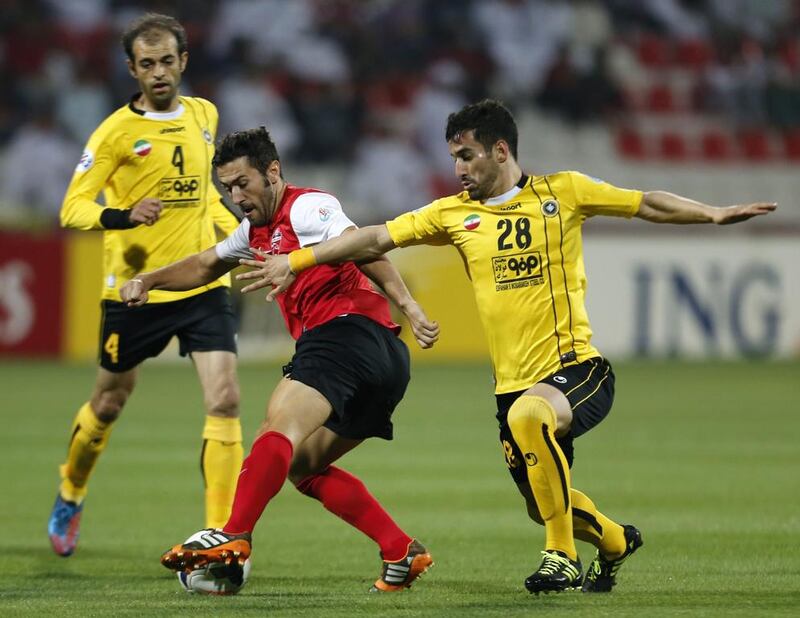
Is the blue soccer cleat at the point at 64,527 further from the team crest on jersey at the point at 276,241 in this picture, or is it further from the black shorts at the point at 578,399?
the black shorts at the point at 578,399

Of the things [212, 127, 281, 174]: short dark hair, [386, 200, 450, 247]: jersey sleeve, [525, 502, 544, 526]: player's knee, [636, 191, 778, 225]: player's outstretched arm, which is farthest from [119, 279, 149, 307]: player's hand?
[636, 191, 778, 225]: player's outstretched arm

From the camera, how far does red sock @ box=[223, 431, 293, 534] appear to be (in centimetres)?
575

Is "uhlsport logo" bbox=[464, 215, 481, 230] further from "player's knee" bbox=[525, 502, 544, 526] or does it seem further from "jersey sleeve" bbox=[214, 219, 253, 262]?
"player's knee" bbox=[525, 502, 544, 526]

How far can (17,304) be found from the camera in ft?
62.8

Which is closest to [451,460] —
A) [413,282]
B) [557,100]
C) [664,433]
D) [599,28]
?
[664,433]

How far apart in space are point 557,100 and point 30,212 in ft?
25.8

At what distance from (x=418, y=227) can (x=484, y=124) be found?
0.48 meters

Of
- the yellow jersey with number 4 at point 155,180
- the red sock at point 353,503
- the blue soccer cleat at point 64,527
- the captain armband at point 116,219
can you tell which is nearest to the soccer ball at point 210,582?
the red sock at point 353,503

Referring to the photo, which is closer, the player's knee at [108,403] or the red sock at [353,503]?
the red sock at [353,503]

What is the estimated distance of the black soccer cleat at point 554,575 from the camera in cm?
568

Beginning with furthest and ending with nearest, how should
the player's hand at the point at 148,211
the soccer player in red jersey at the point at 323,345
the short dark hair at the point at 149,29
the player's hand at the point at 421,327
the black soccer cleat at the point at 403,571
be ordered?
1. the short dark hair at the point at 149,29
2. the player's hand at the point at 148,211
3. the black soccer cleat at the point at 403,571
4. the soccer player in red jersey at the point at 323,345
5. the player's hand at the point at 421,327

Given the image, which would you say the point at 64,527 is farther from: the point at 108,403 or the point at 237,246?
the point at 237,246

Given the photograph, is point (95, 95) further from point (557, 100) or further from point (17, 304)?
point (557, 100)

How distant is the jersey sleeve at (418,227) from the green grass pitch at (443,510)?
1.38 m
